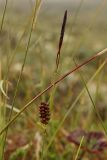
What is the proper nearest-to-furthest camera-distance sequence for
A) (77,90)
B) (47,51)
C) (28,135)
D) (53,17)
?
1. (28,135)
2. (77,90)
3. (47,51)
4. (53,17)

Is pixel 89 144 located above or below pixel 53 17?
below

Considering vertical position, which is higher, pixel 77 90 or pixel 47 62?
pixel 47 62

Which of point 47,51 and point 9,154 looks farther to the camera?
point 47,51

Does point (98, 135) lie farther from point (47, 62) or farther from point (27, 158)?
point (47, 62)

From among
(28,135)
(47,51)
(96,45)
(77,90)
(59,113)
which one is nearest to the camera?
(28,135)

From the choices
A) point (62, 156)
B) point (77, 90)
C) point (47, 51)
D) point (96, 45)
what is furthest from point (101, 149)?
point (96, 45)

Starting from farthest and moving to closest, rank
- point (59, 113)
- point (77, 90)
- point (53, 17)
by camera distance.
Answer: point (53, 17), point (77, 90), point (59, 113)

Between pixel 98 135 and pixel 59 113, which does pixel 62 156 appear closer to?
pixel 98 135

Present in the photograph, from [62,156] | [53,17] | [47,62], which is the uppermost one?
[53,17]

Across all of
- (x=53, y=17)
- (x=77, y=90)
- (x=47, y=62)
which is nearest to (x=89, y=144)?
(x=77, y=90)
